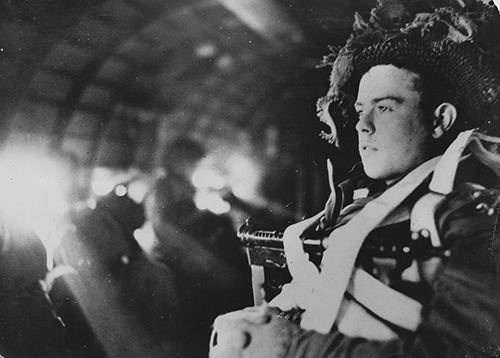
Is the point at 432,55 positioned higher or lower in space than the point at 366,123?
higher

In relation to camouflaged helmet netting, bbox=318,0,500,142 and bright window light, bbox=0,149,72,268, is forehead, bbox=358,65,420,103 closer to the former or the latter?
camouflaged helmet netting, bbox=318,0,500,142

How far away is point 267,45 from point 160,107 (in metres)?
0.26

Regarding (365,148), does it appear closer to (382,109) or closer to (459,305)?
(382,109)

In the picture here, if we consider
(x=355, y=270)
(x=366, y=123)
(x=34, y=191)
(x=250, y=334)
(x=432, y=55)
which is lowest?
(x=250, y=334)

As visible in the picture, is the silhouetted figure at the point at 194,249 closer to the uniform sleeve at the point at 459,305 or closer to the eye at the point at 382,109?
the uniform sleeve at the point at 459,305

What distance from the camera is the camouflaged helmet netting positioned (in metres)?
1.23

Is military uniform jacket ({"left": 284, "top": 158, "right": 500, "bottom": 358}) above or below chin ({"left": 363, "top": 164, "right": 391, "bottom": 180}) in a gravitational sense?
below

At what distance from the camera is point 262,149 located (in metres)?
1.19

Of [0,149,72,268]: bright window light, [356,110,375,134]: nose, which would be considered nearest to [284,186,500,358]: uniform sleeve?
[356,110,375,134]: nose

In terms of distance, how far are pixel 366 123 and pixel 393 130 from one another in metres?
0.06

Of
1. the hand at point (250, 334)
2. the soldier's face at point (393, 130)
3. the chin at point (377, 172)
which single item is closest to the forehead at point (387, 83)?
the soldier's face at point (393, 130)

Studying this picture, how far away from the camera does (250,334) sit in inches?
45.8

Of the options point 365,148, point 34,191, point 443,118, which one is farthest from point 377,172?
point 34,191

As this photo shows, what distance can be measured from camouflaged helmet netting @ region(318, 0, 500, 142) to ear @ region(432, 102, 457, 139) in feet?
0.05
